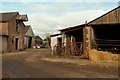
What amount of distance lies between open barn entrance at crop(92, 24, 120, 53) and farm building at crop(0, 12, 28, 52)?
52.8ft

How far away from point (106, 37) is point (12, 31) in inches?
696

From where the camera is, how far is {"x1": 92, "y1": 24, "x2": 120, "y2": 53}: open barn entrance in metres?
26.6

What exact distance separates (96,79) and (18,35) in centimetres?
3557

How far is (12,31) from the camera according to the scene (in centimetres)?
4438

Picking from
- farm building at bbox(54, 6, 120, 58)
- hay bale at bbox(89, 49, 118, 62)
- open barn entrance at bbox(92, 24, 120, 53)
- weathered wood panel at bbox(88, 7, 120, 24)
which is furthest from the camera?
open barn entrance at bbox(92, 24, 120, 53)

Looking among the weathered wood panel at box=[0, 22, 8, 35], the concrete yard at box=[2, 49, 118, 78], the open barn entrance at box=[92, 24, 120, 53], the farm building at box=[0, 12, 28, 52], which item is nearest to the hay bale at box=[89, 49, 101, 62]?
the concrete yard at box=[2, 49, 118, 78]

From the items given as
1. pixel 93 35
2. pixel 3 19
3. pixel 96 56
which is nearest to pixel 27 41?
pixel 3 19

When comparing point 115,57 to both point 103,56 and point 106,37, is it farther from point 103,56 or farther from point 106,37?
point 106,37

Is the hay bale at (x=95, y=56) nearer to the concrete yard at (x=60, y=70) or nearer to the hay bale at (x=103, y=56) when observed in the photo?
the hay bale at (x=103, y=56)

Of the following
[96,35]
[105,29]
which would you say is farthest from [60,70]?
[105,29]

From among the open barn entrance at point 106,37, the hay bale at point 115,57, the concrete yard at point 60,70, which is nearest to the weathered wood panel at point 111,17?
the open barn entrance at point 106,37

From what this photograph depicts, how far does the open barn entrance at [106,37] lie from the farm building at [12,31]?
16.1 meters

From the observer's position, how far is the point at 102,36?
104ft

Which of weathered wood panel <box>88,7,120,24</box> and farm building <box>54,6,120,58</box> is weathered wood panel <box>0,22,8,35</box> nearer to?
farm building <box>54,6,120,58</box>
